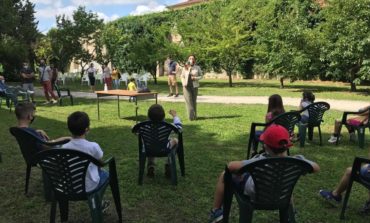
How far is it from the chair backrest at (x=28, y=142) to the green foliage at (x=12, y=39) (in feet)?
82.9

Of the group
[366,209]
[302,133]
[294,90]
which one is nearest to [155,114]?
[366,209]

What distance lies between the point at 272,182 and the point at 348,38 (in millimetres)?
14890

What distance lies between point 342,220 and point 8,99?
41.0ft

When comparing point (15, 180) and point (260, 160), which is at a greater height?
point (260, 160)

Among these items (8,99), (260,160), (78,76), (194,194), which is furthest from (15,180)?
(78,76)

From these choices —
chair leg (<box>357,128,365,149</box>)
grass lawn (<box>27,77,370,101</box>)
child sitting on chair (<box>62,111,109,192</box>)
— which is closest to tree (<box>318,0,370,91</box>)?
grass lawn (<box>27,77,370,101</box>)

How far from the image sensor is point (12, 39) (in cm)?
3134

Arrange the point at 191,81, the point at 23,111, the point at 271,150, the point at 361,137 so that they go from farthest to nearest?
the point at 191,81 < the point at 361,137 < the point at 23,111 < the point at 271,150

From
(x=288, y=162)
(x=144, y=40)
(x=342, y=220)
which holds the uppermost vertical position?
(x=144, y=40)

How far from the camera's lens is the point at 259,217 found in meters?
4.68

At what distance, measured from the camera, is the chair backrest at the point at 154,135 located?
5531 mm

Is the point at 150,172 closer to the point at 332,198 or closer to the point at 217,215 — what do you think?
the point at 217,215

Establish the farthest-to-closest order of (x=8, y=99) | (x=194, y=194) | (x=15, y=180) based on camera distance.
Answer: (x=8, y=99), (x=15, y=180), (x=194, y=194)

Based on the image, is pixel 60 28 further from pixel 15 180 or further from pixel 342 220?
pixel 342 220
